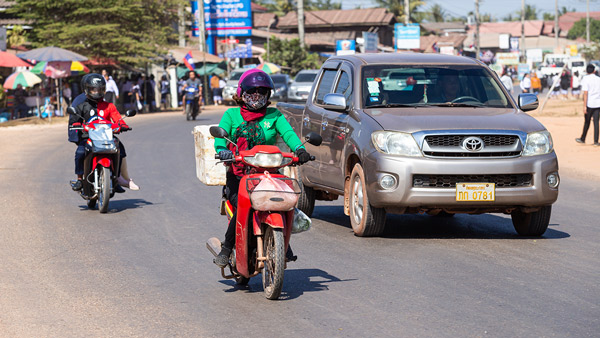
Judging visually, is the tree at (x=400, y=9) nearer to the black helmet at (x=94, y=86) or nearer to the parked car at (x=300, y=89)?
the parked car at (x=300, y=89)

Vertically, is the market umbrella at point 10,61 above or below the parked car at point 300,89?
above

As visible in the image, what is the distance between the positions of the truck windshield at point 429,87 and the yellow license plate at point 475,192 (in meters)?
1.35

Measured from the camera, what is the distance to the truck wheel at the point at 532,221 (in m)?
9.75

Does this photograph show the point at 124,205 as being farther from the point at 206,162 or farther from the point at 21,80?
the point at 21,80

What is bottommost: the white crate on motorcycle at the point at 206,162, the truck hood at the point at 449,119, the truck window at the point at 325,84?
the white crate on motorcycle at the point at 206,162

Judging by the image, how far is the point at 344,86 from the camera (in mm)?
10992

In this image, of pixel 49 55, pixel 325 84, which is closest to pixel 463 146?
pixel 325 84

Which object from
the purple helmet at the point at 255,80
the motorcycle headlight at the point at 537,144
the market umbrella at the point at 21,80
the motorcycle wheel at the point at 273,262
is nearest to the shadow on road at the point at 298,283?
the motorcycle wheel at the point at 273,262

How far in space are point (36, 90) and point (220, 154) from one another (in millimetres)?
34583

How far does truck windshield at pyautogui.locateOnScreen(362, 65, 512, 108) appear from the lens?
1042cm

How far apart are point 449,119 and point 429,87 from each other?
3.68 feet

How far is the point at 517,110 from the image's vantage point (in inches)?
407

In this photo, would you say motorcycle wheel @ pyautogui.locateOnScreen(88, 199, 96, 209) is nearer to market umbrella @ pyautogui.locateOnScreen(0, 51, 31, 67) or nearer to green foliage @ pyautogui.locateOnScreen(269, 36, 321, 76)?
market umbrella @ pyautogui.locateOnScreen(0, 51, 31, 67)

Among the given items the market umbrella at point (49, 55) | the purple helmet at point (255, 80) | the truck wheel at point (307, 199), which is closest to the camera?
the purple helmet at point (255, 80)
